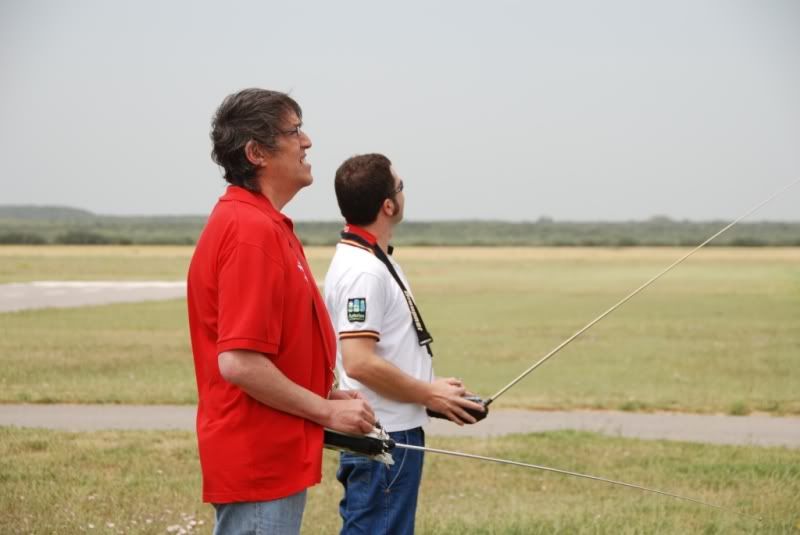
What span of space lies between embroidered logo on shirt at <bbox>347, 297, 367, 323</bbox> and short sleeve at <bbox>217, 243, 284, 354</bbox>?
963 mm

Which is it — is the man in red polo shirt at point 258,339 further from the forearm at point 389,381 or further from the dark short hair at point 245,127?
the forearm at point 389,381

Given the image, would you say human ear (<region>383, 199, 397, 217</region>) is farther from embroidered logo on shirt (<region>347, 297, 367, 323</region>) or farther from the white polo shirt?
embroidered logo on shirt (<region>347, 297, 367, 323</region>)

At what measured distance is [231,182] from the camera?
9.92ft

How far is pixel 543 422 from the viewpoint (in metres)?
10.6

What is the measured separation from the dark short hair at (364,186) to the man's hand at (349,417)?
107 cm

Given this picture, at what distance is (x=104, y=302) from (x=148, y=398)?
63.5 feet

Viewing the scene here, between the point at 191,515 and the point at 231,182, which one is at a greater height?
the point at 231,182

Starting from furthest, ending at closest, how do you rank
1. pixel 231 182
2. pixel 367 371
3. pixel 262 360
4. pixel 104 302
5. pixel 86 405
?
pixel 104 302 → pixel 86 405 → pixel 367 371 → pixel 231 182 → pixel 262 360

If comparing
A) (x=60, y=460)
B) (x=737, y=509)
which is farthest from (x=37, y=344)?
(x=737, y=509)

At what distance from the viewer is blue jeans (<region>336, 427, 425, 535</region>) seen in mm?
3766

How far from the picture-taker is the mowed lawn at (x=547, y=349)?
12.5 m

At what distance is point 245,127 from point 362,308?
0.97 m

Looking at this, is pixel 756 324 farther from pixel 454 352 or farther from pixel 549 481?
pixel 549 481

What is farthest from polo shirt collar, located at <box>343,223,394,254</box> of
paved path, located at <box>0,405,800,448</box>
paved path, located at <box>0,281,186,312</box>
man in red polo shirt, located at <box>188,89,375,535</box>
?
paved path, located at <box>0,281,186,312</box>
